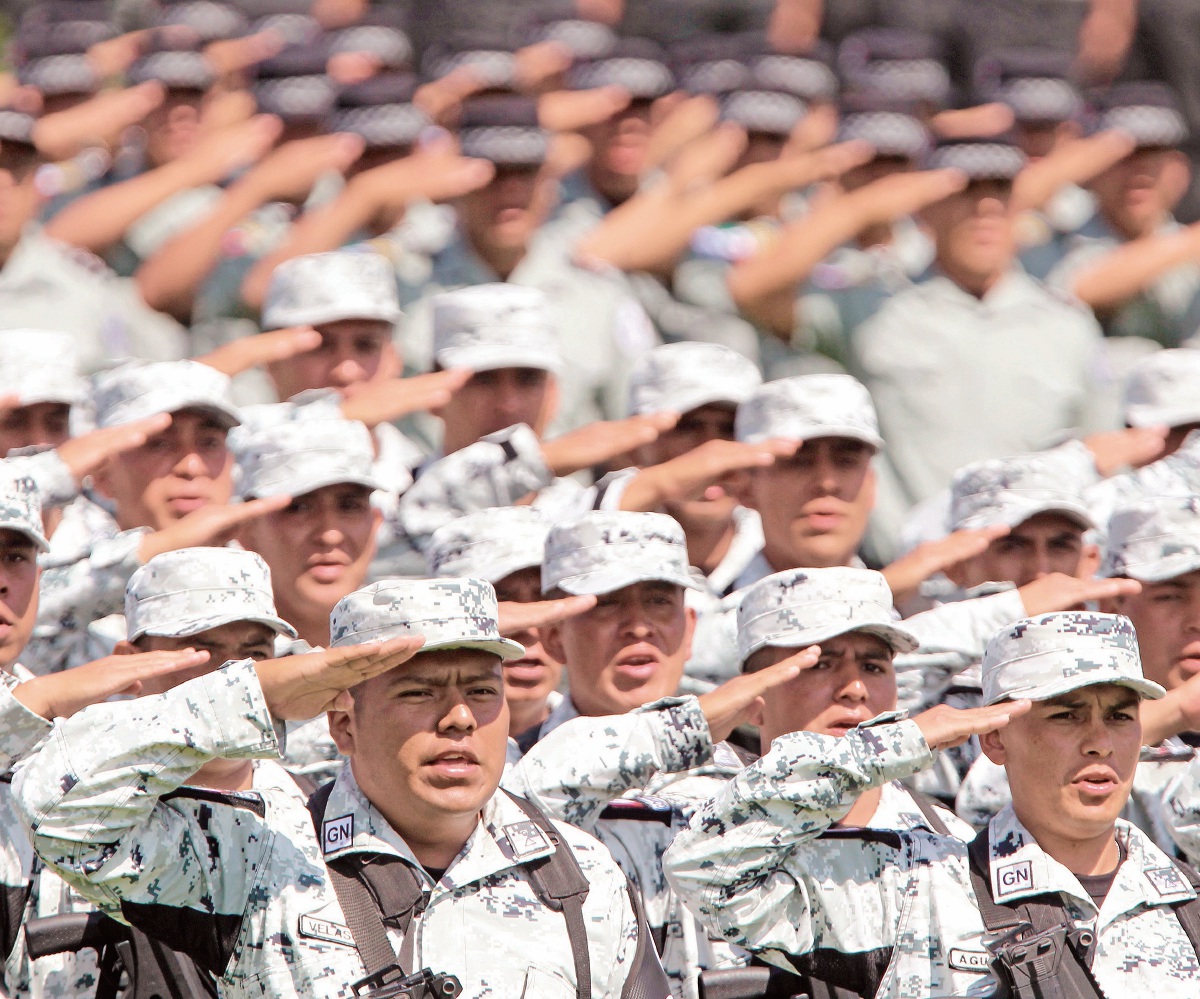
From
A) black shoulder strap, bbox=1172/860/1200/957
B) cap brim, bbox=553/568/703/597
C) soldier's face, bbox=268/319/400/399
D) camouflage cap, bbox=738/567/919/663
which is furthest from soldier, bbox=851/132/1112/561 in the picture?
black shoulder strap, bbox=1172/860/1200/957

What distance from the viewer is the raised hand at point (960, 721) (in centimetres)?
434

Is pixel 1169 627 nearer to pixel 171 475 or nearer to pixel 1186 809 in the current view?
pixel 1186 809

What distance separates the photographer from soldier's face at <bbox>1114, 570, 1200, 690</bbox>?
577 centimetres

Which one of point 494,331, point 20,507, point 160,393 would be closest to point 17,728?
point 20,507

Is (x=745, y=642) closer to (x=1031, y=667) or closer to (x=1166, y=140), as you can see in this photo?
(x=1031, y=667)

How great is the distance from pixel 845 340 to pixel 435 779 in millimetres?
4321

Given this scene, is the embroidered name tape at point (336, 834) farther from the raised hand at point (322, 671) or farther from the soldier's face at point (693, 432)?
the soldier's face at point (693, 432)

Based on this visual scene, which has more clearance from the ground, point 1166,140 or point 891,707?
point 1166,140

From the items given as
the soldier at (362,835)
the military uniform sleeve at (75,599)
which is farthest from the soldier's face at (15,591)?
the soldier at (362,835)

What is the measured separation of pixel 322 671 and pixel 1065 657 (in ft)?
4.92

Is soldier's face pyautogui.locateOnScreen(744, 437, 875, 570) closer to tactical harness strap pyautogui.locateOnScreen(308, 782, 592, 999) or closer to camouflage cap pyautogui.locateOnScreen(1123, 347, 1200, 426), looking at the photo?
camouflage cap pyautogui.locateOnScreen(1123, 347, 1200, 426)

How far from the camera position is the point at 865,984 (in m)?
4.50

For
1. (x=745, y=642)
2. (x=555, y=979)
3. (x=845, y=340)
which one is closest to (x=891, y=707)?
(x=745, y=642)

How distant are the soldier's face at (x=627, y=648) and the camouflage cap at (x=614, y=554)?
0.05 m
